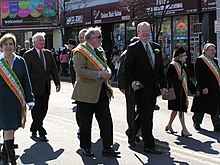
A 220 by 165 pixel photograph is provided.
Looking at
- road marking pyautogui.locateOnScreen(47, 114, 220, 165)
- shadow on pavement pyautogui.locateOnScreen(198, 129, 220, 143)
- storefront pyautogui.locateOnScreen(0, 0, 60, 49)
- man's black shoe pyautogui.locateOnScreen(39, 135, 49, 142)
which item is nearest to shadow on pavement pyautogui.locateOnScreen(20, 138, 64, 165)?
man's black shoe pyautogui.locateOnScreen(39, 135, 49, 142)

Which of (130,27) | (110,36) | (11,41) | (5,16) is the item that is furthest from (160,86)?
(5,16)

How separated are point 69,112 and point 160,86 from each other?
5.07 metres

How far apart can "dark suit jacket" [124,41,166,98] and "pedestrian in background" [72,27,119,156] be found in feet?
1.40

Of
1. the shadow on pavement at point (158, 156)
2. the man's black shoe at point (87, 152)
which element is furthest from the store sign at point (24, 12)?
the man's black shoe at point (87, 152)

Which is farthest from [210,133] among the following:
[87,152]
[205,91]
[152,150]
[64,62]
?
[64,62]

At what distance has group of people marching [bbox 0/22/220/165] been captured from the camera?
634 centimetres

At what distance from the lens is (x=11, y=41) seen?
6352 mm

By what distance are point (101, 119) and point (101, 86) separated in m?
0.51

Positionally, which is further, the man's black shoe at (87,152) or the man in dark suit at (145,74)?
the man in dark suit at (145,74)

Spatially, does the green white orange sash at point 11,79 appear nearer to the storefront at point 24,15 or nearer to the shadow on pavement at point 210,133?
the shadow on pavement at point 210,133

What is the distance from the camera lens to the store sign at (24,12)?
39344 mm

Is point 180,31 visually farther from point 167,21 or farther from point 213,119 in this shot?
point 213,119

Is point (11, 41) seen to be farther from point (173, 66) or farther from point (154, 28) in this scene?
point (154, 28)

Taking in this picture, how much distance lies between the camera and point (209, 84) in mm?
9219
